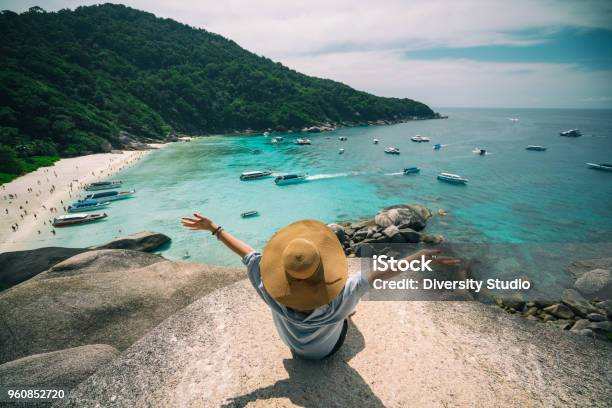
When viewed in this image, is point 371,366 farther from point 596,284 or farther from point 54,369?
point 596,284

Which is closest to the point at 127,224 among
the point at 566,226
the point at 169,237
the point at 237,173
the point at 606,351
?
the point at 169,237

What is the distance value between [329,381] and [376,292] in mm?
3107

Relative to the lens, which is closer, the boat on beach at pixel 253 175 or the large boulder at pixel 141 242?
the large boulder at pixel 141 242

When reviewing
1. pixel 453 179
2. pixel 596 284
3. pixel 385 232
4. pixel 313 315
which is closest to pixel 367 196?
pixel 453 179

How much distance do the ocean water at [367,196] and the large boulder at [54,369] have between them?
14345mm

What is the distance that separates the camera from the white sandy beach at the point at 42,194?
→ 80.4 ft

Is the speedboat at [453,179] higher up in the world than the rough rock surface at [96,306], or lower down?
lower down

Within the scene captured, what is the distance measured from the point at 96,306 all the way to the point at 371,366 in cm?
853

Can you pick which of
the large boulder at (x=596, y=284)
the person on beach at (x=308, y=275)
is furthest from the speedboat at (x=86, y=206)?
the large boulder at (x=596, y=284)

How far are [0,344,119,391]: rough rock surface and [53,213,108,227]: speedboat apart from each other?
26.0m

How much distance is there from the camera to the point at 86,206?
30.4m

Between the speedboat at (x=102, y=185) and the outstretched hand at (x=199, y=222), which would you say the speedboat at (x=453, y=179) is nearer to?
the outstretched hand at (x=199, y=222)

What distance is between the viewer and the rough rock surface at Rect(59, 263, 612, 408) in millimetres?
4812

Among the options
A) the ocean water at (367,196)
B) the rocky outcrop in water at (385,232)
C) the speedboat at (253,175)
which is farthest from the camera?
the speedboat at (253,175)
